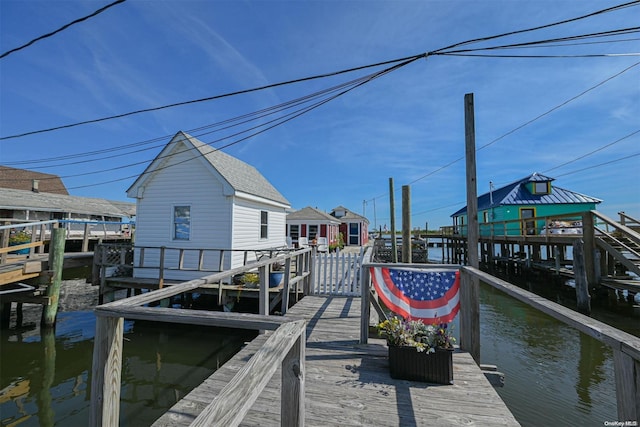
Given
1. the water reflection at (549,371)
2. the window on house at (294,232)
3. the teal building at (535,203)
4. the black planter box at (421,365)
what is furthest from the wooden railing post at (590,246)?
the window on house at (294,232)

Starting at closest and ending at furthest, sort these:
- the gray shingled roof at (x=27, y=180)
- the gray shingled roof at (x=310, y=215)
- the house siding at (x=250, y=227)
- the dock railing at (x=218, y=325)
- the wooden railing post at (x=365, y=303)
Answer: the dock railing at (x=218, y=325)
the wooden railing post at (x=365, y=303)
the house siding at (x=250, y=227)
the gray shingled roof at (x=310, y=215)
the gray shingled roof at (x=27, y=180)

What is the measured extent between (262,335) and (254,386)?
12.8ft

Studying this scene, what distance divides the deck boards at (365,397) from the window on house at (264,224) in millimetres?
9282

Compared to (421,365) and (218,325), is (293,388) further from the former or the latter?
(421,365)

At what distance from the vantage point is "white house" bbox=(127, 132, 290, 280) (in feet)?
35.5

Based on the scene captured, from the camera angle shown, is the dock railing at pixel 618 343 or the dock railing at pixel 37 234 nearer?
the dock railing at pixel 618 343

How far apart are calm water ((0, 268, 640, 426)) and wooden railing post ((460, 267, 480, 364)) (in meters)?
1.96

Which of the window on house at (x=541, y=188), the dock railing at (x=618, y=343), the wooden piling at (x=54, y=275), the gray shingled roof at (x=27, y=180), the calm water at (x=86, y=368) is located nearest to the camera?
the dock railing at (x=618, y=343)

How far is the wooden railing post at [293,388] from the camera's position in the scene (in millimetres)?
1662

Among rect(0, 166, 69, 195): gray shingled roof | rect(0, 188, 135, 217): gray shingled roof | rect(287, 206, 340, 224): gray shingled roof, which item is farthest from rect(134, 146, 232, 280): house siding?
rect(0, 166, 69, 195): gray shingled roof

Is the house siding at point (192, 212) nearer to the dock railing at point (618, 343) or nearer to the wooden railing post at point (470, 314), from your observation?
the wooden railing post at point (470, 314)

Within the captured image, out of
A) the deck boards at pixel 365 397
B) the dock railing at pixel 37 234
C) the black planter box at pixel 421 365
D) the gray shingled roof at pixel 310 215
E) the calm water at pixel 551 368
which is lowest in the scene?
the calm water at pixel 551 368

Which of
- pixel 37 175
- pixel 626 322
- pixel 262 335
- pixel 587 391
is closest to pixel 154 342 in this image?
pixel 262 335

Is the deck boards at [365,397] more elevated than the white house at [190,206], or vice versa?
the white house at [190,206]
